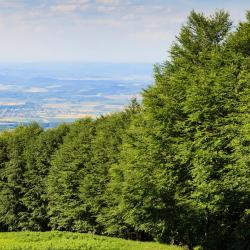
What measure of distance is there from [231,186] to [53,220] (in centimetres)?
3307

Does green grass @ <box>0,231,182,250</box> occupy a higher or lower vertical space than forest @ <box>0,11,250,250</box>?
lower

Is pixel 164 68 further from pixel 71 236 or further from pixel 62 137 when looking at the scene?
pixel 62 137

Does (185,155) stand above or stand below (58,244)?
above

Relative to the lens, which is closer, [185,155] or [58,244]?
Answer: [58,244]

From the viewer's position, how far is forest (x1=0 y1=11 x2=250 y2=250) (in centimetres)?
3328

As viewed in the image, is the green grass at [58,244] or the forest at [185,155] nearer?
the green grass at [58,244]

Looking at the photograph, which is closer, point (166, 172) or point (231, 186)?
point (231, 186)

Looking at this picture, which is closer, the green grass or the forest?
the green grass

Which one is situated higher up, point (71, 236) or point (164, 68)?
point (164, 68)

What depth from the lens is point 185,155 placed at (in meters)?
35.5

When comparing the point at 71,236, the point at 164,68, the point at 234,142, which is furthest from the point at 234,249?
the point at 164,68

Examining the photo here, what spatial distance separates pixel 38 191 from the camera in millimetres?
62656

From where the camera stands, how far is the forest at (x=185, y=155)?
109 feet

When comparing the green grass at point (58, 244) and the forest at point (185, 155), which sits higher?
the forest at point (185, 155)
